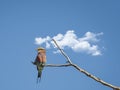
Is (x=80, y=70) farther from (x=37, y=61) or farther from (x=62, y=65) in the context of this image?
(x=37, y=61)

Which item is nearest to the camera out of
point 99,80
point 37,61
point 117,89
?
point 117,89

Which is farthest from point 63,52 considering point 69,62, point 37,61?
point 37,61

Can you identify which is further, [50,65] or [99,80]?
[50,65]

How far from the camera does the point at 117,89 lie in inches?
117

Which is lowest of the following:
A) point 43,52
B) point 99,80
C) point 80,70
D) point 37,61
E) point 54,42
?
point 99,80

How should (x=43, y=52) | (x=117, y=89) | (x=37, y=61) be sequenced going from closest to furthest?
(x=117, y=89), (x=37, y=61), (x=43, y=52)

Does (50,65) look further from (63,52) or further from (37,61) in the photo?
(37,61)

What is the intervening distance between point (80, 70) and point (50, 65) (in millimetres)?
804

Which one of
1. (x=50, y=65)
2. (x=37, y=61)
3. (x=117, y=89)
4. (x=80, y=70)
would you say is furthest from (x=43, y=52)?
(x=117, y=89)

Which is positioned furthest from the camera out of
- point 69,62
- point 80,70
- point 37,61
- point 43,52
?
point 43,52

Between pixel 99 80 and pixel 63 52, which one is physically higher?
pixel 63 52

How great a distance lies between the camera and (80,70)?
349cm

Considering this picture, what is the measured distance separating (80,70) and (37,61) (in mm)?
3278

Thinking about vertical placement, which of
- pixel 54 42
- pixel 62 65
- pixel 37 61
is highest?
pixel 37 61
